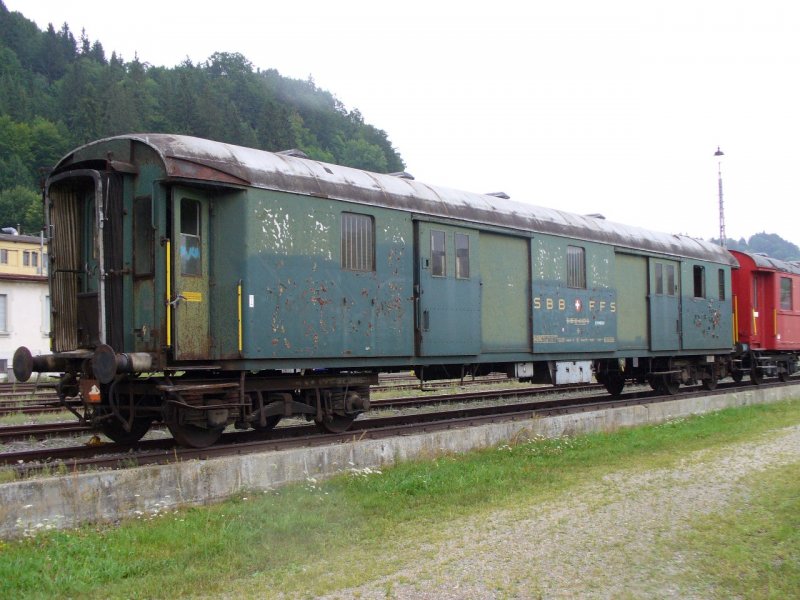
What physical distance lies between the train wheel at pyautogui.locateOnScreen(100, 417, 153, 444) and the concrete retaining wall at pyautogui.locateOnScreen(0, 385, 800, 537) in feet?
7.71

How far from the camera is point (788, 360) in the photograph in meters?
22.6

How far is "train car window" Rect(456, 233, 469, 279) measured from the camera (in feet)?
41.0

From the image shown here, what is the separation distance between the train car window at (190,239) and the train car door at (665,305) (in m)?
11.2

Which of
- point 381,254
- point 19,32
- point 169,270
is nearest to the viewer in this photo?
point 169,270

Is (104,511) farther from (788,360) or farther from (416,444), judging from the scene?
(788,360)

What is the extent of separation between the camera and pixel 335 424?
35.9ft

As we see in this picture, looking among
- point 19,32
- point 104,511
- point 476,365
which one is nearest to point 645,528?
point 104,511

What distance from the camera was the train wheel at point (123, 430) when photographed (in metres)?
10.0

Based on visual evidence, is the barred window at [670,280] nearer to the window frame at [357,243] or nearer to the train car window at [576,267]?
the train car window at [576,267]

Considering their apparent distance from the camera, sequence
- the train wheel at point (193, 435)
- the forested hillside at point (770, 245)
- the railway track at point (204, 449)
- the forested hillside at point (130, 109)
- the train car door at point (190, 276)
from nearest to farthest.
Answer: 1. the railway track at point (204, 449)
2. the train car door at point (190, 276)
3. the train wheel at point (193, 435)
4. the forested hillside at point (130, 109)
5. the forested hillside at point (770, 245)

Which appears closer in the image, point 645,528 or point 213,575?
point 213,575

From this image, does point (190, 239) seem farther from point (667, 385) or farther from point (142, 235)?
point (667, 385)

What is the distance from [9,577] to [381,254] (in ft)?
21.8

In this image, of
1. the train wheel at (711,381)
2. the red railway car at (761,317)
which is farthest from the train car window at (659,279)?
the red railway car at (761,317)
